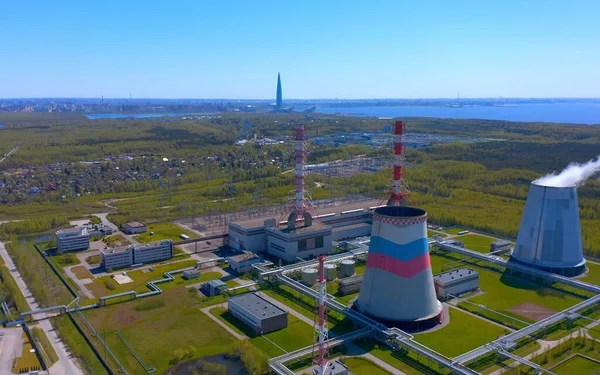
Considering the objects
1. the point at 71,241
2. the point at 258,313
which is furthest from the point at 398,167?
the point at 71,241

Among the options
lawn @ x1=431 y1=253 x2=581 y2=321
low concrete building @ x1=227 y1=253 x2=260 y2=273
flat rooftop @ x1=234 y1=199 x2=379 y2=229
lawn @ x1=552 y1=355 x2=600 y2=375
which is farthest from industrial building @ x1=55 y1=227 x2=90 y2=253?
lawn @ x1=552 y1=355 x2=600 y2=375

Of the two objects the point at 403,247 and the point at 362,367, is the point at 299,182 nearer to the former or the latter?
the point at 403,247

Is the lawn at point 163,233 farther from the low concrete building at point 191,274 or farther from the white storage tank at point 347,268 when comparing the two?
the white storage tank at point 347,268

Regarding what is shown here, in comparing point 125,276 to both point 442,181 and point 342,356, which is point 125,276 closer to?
point 342,356

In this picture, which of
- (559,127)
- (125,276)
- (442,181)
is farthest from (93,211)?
(559,127)

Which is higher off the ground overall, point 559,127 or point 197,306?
point 559,127

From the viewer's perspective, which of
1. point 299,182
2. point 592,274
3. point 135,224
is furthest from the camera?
point 135,224

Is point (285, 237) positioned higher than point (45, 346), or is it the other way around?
point (285, 237)

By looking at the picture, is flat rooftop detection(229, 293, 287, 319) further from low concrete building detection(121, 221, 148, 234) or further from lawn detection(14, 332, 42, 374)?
low concrete building detection(121, 221, 148, 234)
